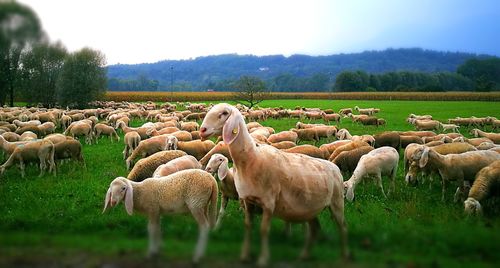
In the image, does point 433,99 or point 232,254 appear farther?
point 433,99

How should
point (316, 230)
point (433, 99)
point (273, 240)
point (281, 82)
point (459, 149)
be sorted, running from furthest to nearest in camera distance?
point (281, 82), point (433, 99), point (459, 149), point (316, 230), point (273, 240)

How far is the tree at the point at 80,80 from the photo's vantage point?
50.0 m

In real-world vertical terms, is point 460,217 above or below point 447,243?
below

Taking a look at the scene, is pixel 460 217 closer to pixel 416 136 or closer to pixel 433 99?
pixel 416 136

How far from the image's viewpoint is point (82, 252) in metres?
4.69

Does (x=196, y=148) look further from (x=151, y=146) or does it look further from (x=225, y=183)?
(x=225, y=183)

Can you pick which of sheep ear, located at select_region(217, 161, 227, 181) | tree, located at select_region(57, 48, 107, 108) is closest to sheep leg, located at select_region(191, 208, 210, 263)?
sheep ear, located at select_region(217, 161, 227, 181)

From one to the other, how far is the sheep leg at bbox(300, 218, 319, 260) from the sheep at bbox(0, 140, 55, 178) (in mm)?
12188

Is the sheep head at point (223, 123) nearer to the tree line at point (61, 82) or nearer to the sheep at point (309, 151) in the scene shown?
the sheep at point (309, 151)

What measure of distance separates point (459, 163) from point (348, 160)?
366 centimetres

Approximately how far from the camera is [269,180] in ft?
17.2

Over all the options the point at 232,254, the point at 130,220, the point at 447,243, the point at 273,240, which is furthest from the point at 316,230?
the point at 130,220

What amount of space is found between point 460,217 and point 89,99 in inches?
2012

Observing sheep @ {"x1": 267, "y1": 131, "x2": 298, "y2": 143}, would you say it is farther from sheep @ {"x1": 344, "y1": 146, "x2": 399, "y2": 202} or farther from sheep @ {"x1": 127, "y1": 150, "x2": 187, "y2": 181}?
sheep @ {"x1": 127, "y1": 150, "x2": 187, "y2": 181}
